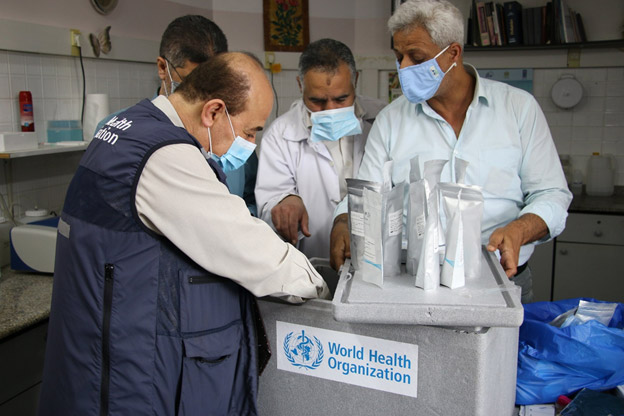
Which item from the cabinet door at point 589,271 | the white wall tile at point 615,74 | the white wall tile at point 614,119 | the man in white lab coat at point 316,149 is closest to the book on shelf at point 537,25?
the white wall tile at point 615,74

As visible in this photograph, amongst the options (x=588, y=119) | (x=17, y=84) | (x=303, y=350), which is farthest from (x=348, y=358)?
(x=588, y=119)

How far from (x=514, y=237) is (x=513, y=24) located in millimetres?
2961

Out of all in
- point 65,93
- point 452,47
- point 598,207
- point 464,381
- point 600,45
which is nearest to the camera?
point 464,381

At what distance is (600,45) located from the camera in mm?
3812

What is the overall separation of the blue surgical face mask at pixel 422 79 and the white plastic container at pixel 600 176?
264 cm

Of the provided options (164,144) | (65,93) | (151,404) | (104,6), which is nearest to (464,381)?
(151,404)

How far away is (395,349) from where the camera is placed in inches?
42.5

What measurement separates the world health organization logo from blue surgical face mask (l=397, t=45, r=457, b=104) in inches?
33.9

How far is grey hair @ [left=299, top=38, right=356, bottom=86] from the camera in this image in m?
1.98

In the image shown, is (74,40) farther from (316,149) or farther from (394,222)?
(394,222)

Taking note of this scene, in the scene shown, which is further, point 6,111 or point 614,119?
point 614,119

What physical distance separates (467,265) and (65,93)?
8.19 feet

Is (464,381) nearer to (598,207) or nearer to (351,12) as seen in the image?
(598,207)

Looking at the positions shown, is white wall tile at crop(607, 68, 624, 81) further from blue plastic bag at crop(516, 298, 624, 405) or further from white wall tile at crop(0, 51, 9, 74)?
white wall tile at crop(0, 51, 9, 74)
